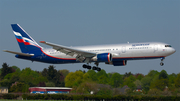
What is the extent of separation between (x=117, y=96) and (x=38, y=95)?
1794 centimetres

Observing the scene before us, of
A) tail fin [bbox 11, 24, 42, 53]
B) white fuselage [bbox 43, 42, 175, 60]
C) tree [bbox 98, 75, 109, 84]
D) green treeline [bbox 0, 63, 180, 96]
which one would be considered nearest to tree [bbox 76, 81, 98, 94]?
green treeline [bbox 0, 63, 180, 96]

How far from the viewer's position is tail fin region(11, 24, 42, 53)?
58219mm

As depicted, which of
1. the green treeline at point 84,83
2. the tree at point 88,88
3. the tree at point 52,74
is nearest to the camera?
the green treeline at point 84,83

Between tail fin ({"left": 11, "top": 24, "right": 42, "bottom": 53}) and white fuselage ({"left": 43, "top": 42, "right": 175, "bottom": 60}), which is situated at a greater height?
tail fin ({"left": 11, "top": 24, "right": 42, "bottom": 53})

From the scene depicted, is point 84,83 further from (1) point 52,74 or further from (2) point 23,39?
(1) point 52,74

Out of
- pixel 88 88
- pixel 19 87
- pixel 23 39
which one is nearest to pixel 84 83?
pixel 88 88

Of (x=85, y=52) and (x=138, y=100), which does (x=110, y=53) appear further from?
(x=138, y=100)

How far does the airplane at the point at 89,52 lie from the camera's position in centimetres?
4806

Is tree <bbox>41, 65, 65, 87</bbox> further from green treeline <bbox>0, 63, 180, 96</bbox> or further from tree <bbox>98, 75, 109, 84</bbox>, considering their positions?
tree <bbox>98, 75, 109, 84</bbox>

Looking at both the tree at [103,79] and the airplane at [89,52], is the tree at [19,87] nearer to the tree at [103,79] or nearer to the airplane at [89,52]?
the airplane at [89,52]

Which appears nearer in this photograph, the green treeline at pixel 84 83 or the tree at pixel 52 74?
the green treeline at pixel 84 83

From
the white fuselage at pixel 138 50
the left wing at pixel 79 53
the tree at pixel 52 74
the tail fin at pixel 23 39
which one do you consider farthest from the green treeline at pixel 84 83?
the white fuselage at pixel 138 50

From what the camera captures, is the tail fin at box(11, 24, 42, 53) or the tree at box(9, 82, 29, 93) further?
the tree at box(9, 82, 29, 93)

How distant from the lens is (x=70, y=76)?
126m
